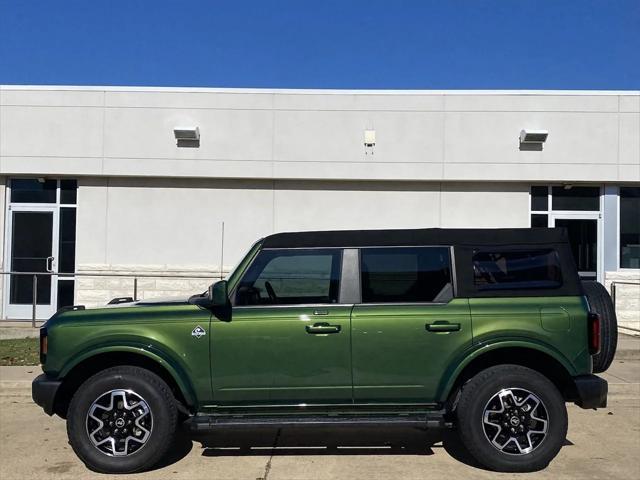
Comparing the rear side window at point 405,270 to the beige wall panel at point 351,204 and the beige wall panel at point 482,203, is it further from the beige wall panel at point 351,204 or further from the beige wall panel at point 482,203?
the beige wall panel at point 482,203

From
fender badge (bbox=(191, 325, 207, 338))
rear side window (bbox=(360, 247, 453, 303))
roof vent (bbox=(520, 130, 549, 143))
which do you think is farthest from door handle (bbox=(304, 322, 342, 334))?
roof vent (bbox=(520, 130, 549, 143))

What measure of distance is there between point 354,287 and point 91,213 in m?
9.60

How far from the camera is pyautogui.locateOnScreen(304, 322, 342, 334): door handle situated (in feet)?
16.4

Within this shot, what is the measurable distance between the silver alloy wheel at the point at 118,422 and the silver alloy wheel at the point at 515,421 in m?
2.78

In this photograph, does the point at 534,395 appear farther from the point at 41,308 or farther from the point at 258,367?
the point at 41,308

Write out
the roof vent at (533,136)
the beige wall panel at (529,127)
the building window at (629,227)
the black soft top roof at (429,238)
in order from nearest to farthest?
the black soft top roof at (429,238) < the roof vent at (533,136) < the beige wall panel at (529,127) < the building window at (629,227)

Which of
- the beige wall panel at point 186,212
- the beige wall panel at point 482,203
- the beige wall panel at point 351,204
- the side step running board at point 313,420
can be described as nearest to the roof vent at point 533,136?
the beige wall panel at point 482,203

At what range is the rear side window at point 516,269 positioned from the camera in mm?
5172

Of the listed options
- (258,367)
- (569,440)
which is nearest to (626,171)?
(569,440)

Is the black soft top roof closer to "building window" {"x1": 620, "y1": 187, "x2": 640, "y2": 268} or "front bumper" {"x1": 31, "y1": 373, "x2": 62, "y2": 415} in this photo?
"front bumper" {"x1": 31, "y1": 373, "x2": 62, "y2": 415}

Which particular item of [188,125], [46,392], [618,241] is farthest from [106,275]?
[618,241]

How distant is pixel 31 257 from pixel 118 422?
31.5 feet

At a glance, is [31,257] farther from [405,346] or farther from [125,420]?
[405,346]

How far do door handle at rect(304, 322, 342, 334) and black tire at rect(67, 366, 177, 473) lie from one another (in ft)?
4.17
